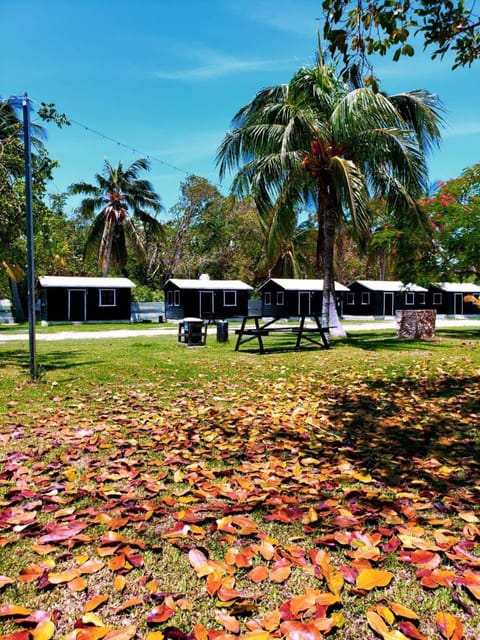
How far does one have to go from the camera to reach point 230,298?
34.6 m

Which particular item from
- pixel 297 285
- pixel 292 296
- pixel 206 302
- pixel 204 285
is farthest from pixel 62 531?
pixel 292 296

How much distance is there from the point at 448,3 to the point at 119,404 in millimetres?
5473

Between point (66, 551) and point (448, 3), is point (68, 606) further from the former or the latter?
point (448, 3)

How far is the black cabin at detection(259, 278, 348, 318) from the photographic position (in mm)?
35125

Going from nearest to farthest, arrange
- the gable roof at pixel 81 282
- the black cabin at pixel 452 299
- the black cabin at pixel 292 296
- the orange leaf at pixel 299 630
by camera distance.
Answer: the orange leaf at pixel 299 630 → the gable roof at pixel 81 282 → the black cabin at pixel 292 296 → the black cabin at pixel 452 299

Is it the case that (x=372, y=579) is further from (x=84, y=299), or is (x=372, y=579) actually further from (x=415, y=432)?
(x=84, y=299)

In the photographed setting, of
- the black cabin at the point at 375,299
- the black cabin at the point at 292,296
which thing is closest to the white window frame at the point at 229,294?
the black cabin at the point at 292,296

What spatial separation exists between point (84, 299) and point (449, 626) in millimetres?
30185

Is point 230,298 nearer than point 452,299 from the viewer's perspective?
Yes

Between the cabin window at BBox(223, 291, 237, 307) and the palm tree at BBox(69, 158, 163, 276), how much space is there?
19.4ft

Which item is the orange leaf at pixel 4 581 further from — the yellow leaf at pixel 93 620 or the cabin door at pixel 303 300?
the cabin door at pixel 303 300

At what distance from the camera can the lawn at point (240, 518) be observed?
2.01 metres

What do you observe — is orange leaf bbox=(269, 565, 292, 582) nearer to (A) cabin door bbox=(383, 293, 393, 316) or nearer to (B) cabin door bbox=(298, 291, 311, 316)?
(B) cabin door bbox=(298, 291, 311, 316)

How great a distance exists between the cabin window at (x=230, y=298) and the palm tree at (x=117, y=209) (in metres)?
5.90
